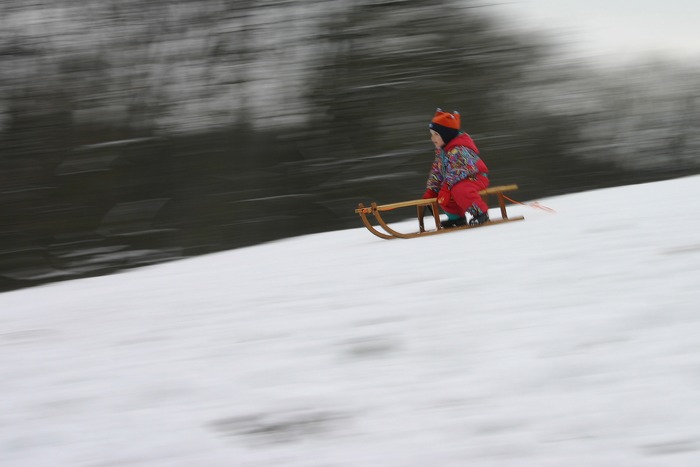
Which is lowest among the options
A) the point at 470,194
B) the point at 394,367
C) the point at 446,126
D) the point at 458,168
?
the point at 394,367

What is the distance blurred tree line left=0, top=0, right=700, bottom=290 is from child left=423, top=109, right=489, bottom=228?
5856 millimetres

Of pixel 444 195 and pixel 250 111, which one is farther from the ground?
pixel 250 111

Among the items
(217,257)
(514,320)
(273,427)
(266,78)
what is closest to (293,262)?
(217,257)

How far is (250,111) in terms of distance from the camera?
12422 mm

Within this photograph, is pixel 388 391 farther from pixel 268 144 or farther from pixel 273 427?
pixel 268 144

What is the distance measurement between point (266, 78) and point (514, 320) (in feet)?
32.0

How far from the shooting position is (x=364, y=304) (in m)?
3.72

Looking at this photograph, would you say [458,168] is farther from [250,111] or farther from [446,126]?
[250,111]

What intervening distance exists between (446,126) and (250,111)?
6705 millimetres

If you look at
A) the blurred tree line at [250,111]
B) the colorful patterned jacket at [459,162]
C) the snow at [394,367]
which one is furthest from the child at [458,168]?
the blurred tree line at [250,111]

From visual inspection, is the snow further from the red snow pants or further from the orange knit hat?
the orange knit hat

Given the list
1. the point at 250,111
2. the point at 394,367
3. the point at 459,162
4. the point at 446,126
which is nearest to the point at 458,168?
the point at 459,162

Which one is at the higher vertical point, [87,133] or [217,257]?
[87,133]

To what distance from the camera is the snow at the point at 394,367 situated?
7.73 ft
